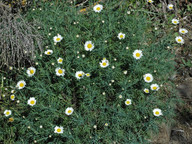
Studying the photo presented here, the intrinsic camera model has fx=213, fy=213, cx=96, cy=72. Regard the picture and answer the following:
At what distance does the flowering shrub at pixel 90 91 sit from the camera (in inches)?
92.9

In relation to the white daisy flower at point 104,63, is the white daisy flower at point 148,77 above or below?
below

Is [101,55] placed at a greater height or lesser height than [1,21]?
lesser

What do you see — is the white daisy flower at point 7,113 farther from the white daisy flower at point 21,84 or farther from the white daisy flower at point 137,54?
the white daisy flower at point 137,54

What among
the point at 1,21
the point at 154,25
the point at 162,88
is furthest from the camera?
the point at 154,25

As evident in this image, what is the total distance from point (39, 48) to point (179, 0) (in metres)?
2.81

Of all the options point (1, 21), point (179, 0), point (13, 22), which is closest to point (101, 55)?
point (13, 22)

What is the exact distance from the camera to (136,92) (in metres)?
2.60

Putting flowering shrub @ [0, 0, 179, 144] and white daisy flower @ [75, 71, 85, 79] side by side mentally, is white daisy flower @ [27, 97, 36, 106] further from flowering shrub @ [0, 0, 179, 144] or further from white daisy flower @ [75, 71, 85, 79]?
white daisy flower @ [75, 71, 85, 79]

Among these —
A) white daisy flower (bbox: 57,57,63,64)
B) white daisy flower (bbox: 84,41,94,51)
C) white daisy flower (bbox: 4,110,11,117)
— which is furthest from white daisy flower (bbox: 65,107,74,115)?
white daisy flower (bbox: 84,41,94,51)

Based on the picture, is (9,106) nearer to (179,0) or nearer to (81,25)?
(81,25)

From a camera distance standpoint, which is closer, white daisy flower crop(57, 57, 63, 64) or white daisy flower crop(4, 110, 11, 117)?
white daisy flower crop(4, 110, 11, 117)

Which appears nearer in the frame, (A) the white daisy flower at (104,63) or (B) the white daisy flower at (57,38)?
(A) the white daisy flower at (104,63)

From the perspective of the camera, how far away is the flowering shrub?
236 cm

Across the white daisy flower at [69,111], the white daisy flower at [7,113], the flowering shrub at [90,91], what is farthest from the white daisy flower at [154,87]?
the white daisy flower at [7,113]
